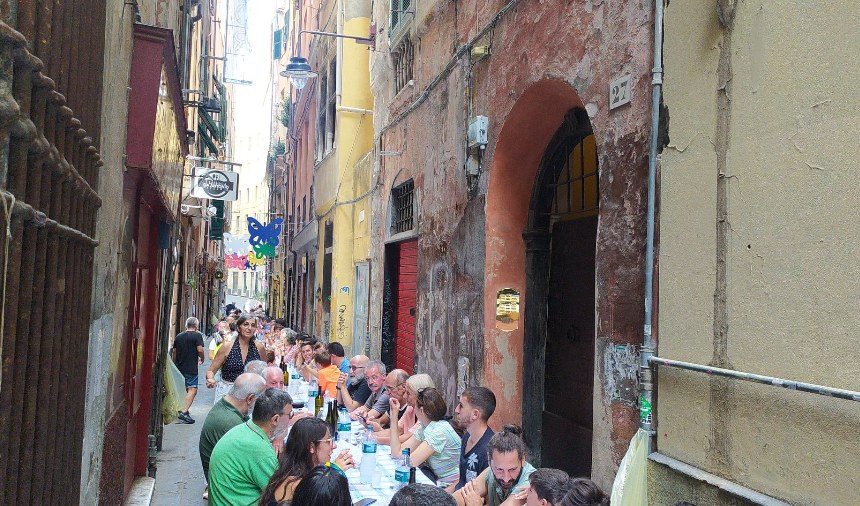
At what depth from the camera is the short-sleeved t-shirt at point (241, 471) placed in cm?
405

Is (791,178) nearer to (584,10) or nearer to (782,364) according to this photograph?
(782,364)

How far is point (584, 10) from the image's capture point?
16.6 feet

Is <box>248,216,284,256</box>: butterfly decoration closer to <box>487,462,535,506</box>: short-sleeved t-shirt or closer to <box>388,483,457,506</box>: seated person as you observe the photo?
<box>487,462,535,506</box>: short-sleeved t-shirt

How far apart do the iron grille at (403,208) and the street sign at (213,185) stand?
168 inches

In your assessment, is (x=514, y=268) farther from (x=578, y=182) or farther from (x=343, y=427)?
(x=343, y=427)

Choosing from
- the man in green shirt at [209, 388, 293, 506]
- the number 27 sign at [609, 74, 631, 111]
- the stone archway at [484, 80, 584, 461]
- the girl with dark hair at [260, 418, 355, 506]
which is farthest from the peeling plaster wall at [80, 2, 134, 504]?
the stone archway at [484, 80, 584, 461]

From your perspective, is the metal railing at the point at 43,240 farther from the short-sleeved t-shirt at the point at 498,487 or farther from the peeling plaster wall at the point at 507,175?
the peeling plaster wall at the point at 507,175

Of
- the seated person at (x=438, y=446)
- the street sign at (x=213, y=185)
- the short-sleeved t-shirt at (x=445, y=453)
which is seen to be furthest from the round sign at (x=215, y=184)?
the short-sleeved t-shirt at (x=445, y=453)

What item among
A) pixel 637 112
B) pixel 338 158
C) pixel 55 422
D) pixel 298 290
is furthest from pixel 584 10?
pixel 298 290

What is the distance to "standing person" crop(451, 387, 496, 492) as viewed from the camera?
4660mm

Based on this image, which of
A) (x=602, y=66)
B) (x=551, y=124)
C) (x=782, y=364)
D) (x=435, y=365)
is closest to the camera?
(x=782, y=364)

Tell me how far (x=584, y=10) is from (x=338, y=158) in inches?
409

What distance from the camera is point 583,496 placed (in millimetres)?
3107

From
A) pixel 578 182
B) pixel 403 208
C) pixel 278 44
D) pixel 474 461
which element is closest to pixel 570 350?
pixel 578 182
